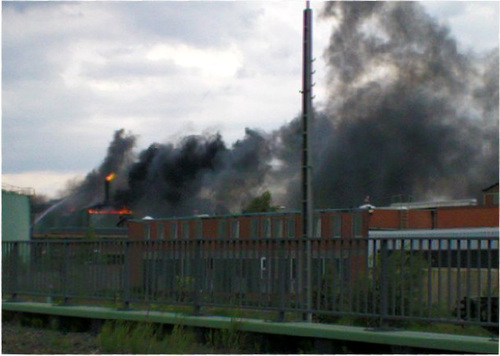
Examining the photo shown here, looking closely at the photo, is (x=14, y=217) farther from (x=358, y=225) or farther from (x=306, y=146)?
(x=358, y=225)

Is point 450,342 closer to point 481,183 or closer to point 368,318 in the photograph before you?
point 368,318

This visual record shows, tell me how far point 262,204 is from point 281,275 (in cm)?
4973

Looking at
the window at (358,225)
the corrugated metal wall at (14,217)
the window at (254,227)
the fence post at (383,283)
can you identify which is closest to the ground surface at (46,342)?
the fence post at (383,283)

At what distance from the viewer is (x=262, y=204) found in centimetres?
6084

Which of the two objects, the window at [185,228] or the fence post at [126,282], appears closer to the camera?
the fence post at [126,282]

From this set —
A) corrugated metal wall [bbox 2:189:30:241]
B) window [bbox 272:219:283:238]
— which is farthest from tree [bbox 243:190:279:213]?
corrugated metal wall [bbox 2:189:30:241]

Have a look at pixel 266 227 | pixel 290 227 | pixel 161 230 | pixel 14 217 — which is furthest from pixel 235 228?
pixel 14 217

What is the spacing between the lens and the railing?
9047mm

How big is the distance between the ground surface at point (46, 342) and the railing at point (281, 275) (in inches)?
43.8

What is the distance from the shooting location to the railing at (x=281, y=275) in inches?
356

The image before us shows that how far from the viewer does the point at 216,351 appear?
34.6 ft

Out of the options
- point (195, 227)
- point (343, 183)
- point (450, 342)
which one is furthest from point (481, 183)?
point (450, 342)

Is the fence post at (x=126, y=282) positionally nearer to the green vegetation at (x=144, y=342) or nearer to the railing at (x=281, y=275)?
the railing at (x=281, y=275)

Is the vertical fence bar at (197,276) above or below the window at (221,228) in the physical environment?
below
